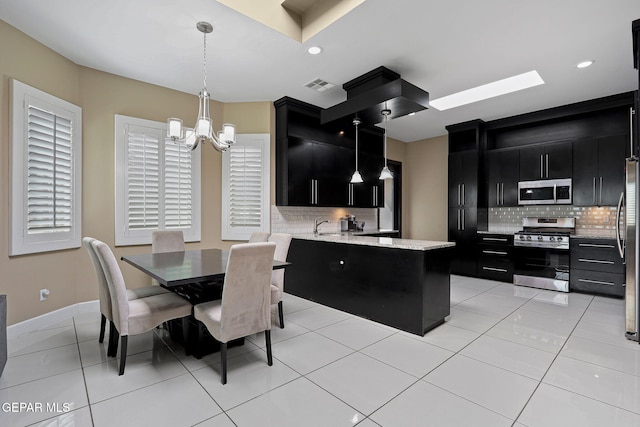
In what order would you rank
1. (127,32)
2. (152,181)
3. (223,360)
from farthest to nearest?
(152,181) → (127,32) → (223,360)

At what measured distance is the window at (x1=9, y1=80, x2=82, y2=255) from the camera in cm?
292

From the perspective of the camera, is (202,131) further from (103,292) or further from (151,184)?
(151,184)

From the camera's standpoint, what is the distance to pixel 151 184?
4.09 meters

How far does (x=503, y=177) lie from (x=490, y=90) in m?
1.80

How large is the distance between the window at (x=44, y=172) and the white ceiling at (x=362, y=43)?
70 cm

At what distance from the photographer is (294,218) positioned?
5094 millimetres

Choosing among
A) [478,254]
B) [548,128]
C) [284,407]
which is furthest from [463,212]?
[284,407]

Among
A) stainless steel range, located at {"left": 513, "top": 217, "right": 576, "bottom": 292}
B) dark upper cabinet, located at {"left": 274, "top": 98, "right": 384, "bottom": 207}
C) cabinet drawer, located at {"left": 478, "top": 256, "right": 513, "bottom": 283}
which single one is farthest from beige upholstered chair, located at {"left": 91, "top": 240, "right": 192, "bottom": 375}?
stainless steel range, located at {"left": 513, "top": 217, "right": 576, "bottom": 292}

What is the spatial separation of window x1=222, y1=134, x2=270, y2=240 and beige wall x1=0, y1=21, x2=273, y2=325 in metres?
0.14

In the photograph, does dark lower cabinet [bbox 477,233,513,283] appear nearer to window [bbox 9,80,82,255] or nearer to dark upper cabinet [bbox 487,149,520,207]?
dark upper cabinet [bbox 487,149,520,207]

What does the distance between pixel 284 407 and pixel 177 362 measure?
3.62ft

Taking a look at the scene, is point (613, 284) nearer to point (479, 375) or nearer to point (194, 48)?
point (479, 375)

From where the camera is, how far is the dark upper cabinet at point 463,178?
570 centimetres

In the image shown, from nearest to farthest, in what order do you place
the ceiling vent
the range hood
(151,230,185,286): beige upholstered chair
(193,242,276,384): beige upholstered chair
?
1. (193,242,276,384): beige upholstered chair
2. the range hood
3. (151,230,185,286): beige upholstered chair
4. the ceiling vent
